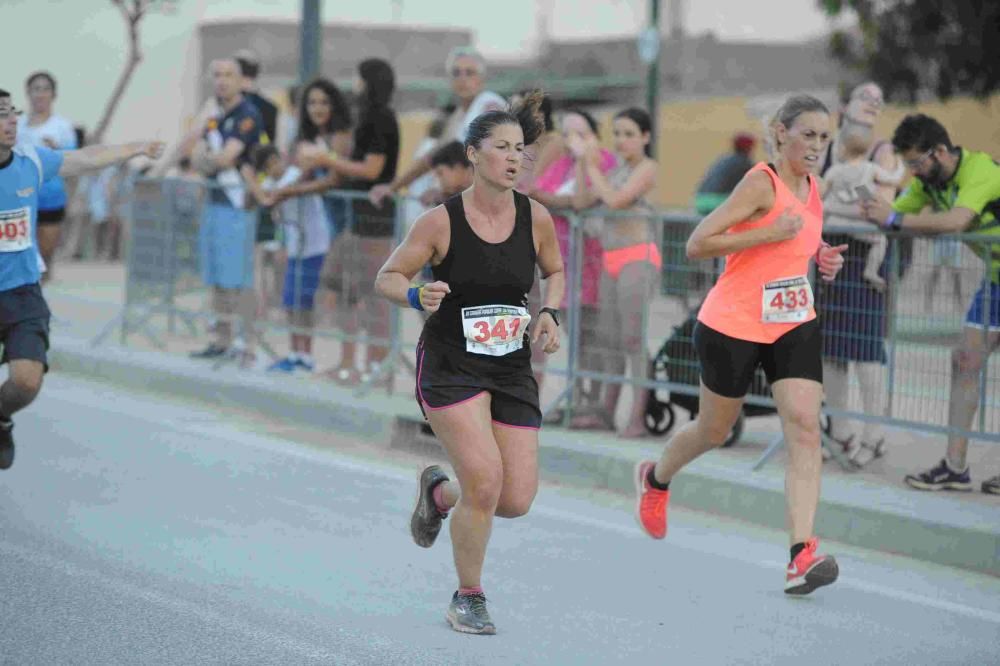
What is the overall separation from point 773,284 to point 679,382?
298cm

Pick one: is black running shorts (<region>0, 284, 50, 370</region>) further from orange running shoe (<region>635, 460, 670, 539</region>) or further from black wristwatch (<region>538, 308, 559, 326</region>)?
black wristwatch (<region>538, 308, 559, 326</region>)

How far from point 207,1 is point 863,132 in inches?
1151

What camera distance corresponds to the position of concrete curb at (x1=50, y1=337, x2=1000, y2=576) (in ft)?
25.4

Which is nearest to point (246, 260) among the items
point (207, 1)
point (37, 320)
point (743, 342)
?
point (37, 320)

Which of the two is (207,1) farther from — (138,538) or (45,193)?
(138,538)

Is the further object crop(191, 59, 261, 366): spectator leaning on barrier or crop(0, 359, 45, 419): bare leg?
crop(191, 59, 261, 366): spectator leaning on barrier

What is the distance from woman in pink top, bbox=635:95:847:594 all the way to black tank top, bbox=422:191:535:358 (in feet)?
3.40

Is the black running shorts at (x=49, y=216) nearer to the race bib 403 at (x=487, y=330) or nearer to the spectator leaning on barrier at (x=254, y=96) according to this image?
the spectator leaning on barrier at (x=254, y=96)

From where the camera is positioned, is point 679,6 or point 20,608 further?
point 679,6

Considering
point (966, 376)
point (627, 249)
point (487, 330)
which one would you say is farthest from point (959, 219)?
point (487, 330)

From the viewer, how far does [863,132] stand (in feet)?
30.9

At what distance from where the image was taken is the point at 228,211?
12.7 meters

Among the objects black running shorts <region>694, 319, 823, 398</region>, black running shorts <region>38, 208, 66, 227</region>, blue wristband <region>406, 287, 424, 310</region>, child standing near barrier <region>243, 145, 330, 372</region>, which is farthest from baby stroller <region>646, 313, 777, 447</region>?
black running shorts <region>38, 208, 66, 227</region>

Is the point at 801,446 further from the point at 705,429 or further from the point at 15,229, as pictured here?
the point at 15,229
